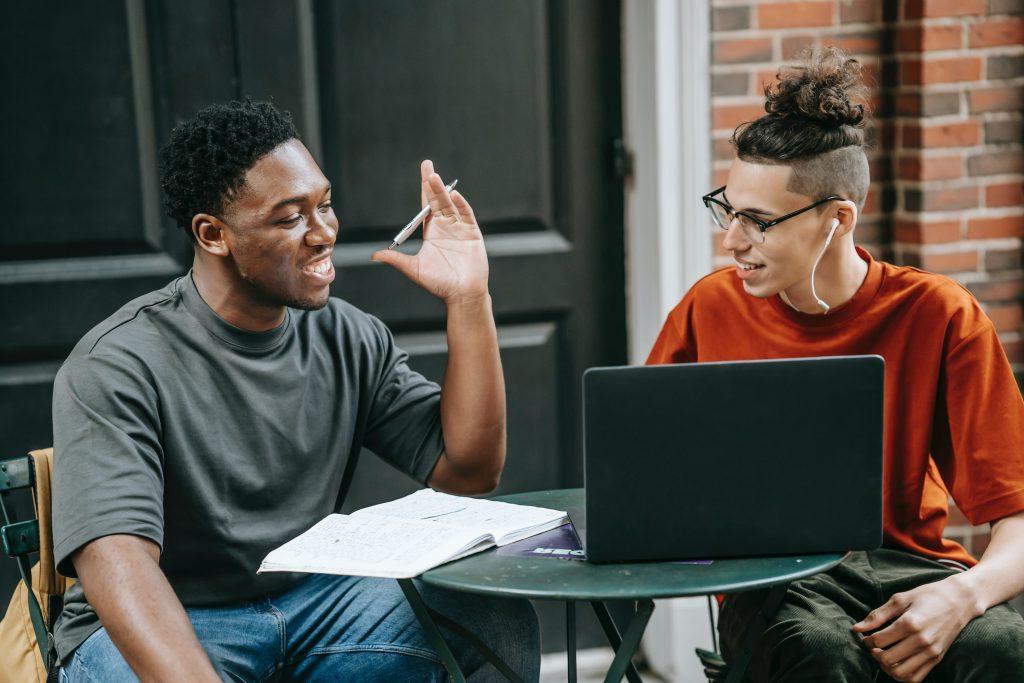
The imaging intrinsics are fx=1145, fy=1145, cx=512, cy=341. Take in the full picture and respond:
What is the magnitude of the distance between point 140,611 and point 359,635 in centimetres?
46

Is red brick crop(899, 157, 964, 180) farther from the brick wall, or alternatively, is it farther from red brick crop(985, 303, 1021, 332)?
red brick crop(985, 303, 1021, 332)

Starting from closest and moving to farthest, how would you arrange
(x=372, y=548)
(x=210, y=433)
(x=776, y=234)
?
(x=372, y=548) < (x=210, y=433) < (x=776, y=234)

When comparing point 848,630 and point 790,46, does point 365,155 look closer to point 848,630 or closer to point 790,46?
point 790,46

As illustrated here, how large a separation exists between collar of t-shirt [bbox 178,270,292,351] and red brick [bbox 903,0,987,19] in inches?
72.1

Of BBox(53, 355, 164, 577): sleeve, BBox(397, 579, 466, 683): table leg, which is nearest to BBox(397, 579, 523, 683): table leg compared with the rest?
BBox(397, 579, 466, 683): table leg

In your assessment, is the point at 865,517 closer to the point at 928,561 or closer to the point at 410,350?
the point at 928,561

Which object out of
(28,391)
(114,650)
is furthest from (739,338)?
(28,391)

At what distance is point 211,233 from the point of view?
2.12 metres

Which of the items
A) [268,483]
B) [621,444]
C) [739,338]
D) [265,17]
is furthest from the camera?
[265,17]

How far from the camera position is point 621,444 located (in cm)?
166

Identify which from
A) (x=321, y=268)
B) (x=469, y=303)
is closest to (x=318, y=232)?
(x=321, y=268)

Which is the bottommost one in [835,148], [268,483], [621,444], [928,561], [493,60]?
[928,561]

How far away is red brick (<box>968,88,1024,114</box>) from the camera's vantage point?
2.94 m

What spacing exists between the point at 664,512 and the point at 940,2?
1834 millimetres
